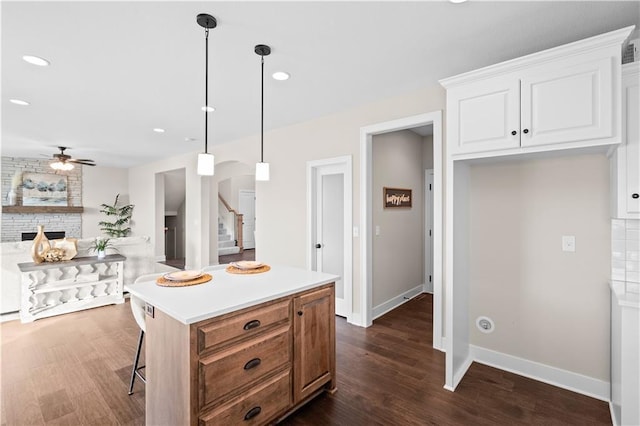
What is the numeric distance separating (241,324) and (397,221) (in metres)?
3.11

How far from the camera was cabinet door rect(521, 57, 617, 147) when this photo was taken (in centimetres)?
184

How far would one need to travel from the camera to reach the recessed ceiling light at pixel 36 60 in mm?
2477

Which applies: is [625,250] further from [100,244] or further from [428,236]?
[100,244]

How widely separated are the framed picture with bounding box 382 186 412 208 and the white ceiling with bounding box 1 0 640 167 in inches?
50.1

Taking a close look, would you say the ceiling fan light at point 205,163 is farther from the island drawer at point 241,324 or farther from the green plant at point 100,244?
the green plant at point 100,244

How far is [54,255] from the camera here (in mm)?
4121

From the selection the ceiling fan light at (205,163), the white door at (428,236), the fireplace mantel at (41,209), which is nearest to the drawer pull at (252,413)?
the ceiling fan light at (205,163)

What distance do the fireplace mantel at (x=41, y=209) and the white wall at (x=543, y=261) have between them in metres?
9.64

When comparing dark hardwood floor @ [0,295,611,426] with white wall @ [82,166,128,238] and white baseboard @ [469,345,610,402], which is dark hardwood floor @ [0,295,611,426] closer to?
white baseboard @ [469,345,610,402]

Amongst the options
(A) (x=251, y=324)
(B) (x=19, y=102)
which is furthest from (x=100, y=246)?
(A) (x=251, y=324)

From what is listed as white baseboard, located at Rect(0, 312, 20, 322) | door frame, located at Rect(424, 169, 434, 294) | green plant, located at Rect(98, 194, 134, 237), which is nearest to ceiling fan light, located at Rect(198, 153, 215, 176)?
door frame, located at Rect(424, 169, 434, 294)

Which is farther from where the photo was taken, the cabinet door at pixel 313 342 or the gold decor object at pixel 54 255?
the gold decor object at pixel 54 255

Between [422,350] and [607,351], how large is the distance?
1.40 meters

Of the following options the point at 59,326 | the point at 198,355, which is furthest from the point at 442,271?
the point at 59,326
